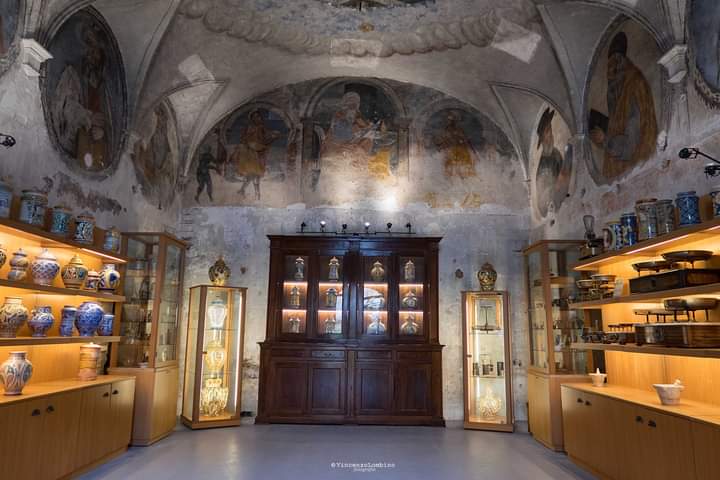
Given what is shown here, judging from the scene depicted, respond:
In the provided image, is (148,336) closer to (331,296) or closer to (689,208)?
(331,296)

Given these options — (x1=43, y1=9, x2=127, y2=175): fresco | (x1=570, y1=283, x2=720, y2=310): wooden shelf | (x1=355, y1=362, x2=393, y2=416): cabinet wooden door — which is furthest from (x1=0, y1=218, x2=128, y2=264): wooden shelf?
(x1=570, y1=283, x2=720, y2=310): wooden shelf

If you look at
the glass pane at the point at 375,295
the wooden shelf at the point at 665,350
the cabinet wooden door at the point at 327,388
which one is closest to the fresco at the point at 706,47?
the wooden shelf at the point at 665,350

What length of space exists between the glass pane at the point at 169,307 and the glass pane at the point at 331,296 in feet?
8.30

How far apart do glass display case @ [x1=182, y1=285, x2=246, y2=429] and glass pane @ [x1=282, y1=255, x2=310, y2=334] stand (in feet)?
2.66

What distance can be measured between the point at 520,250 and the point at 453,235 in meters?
1.36

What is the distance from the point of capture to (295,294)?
951 cm

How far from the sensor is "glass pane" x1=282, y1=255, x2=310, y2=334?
9.38 m

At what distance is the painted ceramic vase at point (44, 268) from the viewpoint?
534 centimetres

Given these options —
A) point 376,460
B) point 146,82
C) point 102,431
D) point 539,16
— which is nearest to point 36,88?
point 146,82

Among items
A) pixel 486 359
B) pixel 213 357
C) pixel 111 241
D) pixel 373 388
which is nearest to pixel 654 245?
pixel 486 359

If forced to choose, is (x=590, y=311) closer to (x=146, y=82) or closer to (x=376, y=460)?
(x=376, y=460)

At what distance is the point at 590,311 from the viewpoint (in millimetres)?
7082

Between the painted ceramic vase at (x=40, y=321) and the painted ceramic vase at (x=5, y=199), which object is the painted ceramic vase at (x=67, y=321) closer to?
the painted ceramic vase at (x=40, y=321)

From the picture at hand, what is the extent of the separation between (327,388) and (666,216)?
20.1 feet
